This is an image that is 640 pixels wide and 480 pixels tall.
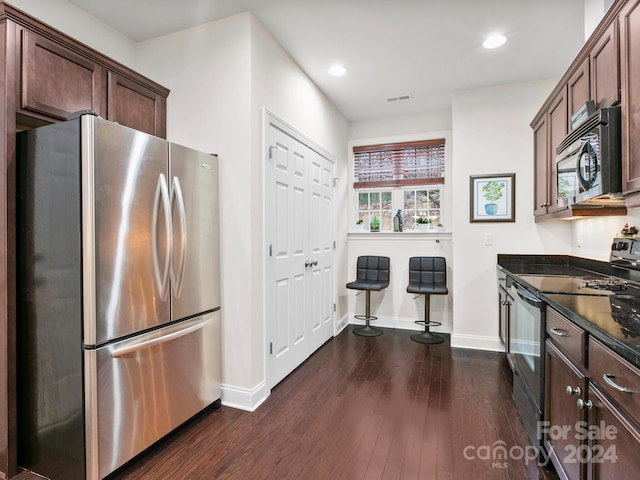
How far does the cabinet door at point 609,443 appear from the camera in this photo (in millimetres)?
1000

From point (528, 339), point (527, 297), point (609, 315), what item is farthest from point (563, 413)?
point (527, 297)

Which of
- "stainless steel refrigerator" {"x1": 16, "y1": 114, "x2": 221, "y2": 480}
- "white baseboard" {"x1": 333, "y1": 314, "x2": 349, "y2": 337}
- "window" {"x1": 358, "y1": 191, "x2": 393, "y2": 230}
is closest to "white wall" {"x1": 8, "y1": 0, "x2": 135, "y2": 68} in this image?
"stainless steel refrigerator" {"x1": 16, "y1": 114, "x2": 221, "y2": 480}

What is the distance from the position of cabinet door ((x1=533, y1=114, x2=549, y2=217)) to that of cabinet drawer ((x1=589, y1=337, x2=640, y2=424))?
2.19m

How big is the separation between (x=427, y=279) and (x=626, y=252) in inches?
84.0

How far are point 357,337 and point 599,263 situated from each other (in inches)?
98.7

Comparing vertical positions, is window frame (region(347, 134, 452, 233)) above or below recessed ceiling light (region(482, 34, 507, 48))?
below

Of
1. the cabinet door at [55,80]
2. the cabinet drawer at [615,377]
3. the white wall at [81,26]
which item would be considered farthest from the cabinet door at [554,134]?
the white wall at [81,26]

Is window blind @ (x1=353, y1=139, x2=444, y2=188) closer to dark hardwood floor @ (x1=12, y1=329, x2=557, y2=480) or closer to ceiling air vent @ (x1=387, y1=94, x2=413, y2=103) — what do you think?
ceiling air vent @ (x1=387, y1=94, x2=413, y2=103)

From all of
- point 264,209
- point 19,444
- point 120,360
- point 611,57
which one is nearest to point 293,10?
point 264,209

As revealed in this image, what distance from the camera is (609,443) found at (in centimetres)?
113

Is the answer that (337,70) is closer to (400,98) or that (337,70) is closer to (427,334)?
(400,98)

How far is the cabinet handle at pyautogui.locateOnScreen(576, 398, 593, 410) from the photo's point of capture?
127 centimetres

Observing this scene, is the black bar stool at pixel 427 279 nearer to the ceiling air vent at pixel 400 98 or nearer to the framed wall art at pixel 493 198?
the framed wall art at pixel 493 198

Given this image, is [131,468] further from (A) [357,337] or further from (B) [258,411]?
(A) [357,337]
